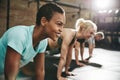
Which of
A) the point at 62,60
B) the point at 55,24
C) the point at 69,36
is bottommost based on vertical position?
the point at 62,60

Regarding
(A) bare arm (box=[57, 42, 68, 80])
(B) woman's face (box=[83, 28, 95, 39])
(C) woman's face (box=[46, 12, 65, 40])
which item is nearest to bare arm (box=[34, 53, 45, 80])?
(C) woman's face (box=[46, 12, 65, 40])

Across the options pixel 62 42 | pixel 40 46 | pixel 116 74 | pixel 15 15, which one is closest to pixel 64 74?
pixel 62 42

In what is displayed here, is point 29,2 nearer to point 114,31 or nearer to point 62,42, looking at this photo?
point 114,31

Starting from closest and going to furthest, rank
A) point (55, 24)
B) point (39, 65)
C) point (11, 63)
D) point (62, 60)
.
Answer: point (11, 63)
point (55, 24)
point (39, 65)
point (62, 60)

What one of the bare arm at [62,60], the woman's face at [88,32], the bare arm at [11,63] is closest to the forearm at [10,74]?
the bare arm at [11,63]

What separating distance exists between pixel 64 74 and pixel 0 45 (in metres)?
1.97

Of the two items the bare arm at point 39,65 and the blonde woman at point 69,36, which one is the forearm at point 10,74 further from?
the blonde woman at point 69,36

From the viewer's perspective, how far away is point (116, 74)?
3428 mm

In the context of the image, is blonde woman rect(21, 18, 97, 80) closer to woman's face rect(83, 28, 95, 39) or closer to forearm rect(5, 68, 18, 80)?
woman's face rect(83, 28, 95, 39)

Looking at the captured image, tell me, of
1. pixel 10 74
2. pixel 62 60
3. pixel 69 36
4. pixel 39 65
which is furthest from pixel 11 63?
pixel 69 36

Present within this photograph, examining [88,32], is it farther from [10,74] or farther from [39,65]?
[10,74]

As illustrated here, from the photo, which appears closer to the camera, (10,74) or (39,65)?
(10,74)

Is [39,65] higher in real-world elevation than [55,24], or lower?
lower

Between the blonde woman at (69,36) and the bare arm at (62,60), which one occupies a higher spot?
the blonde woman at (69,36)
